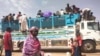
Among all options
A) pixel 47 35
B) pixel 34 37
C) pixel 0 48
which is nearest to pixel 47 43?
pixel 47 35

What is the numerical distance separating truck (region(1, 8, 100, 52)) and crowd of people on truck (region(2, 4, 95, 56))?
0.42 metres

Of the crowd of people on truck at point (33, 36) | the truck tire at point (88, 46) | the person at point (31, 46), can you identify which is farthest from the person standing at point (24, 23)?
the person at point (31, 46)

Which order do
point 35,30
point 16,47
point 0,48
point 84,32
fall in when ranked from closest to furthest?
point 35,30 < point 0,48 < point 84,32 < point 16,47

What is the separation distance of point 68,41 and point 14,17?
16.2ft

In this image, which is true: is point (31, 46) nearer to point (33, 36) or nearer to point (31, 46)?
point (31, 46)

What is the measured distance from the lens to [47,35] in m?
25.6

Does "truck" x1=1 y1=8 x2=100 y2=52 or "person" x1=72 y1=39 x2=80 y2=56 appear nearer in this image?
"person" x1=72 y1=39 x2=80 y2=56

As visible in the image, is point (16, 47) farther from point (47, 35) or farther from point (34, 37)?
point (34, 37)

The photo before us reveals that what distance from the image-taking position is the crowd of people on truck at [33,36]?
364 inches

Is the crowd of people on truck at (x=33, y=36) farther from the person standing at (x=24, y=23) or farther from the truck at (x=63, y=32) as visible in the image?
the truck at (x=63, y=32)

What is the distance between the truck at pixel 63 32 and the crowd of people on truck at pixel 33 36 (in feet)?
1.37

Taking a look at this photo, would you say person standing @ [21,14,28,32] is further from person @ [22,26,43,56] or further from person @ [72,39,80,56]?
person @ [22,26,43,56]

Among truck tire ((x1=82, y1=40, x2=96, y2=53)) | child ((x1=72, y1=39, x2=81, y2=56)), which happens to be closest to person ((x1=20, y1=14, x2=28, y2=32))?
truck tire ((x1=82, y1=40, x2=96, y2=53))

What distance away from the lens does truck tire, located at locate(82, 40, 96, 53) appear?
79.0 ft
